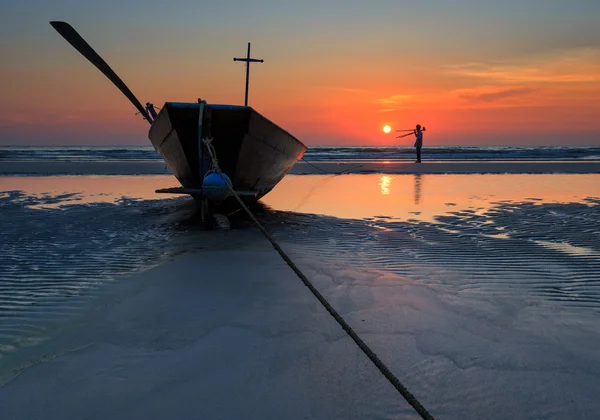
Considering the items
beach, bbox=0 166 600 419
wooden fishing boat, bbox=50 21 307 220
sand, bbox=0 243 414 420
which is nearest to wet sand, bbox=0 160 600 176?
wooden fishing boat, bbox=50 21 307 220

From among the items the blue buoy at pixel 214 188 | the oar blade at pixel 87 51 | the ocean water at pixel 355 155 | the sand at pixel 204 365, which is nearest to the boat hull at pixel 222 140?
the blue buoy at pixel 214 188

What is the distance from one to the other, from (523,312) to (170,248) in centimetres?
382

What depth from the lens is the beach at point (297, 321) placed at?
2.18 meters

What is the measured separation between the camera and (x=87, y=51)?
713 centimetres

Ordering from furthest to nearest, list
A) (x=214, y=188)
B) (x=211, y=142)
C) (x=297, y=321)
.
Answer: (x=211, y=142) → (x=214, y=188) → (x=297, y=321)

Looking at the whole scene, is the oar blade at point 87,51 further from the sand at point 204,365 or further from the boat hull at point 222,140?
the sand at point 204,365

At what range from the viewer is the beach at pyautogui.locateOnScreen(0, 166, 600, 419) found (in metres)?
2.18

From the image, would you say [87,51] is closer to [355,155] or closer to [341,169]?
[341,169]

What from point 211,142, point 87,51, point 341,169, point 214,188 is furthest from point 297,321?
point 341,169

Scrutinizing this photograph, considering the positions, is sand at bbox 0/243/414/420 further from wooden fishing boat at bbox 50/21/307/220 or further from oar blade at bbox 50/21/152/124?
oar blade at bbox 50/21/152/124

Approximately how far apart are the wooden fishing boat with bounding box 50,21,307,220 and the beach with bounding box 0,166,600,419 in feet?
2.35

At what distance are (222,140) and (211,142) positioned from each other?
0.56 feet

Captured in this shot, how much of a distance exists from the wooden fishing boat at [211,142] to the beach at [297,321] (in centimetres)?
72

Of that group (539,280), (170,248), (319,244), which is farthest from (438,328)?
(170,248)
